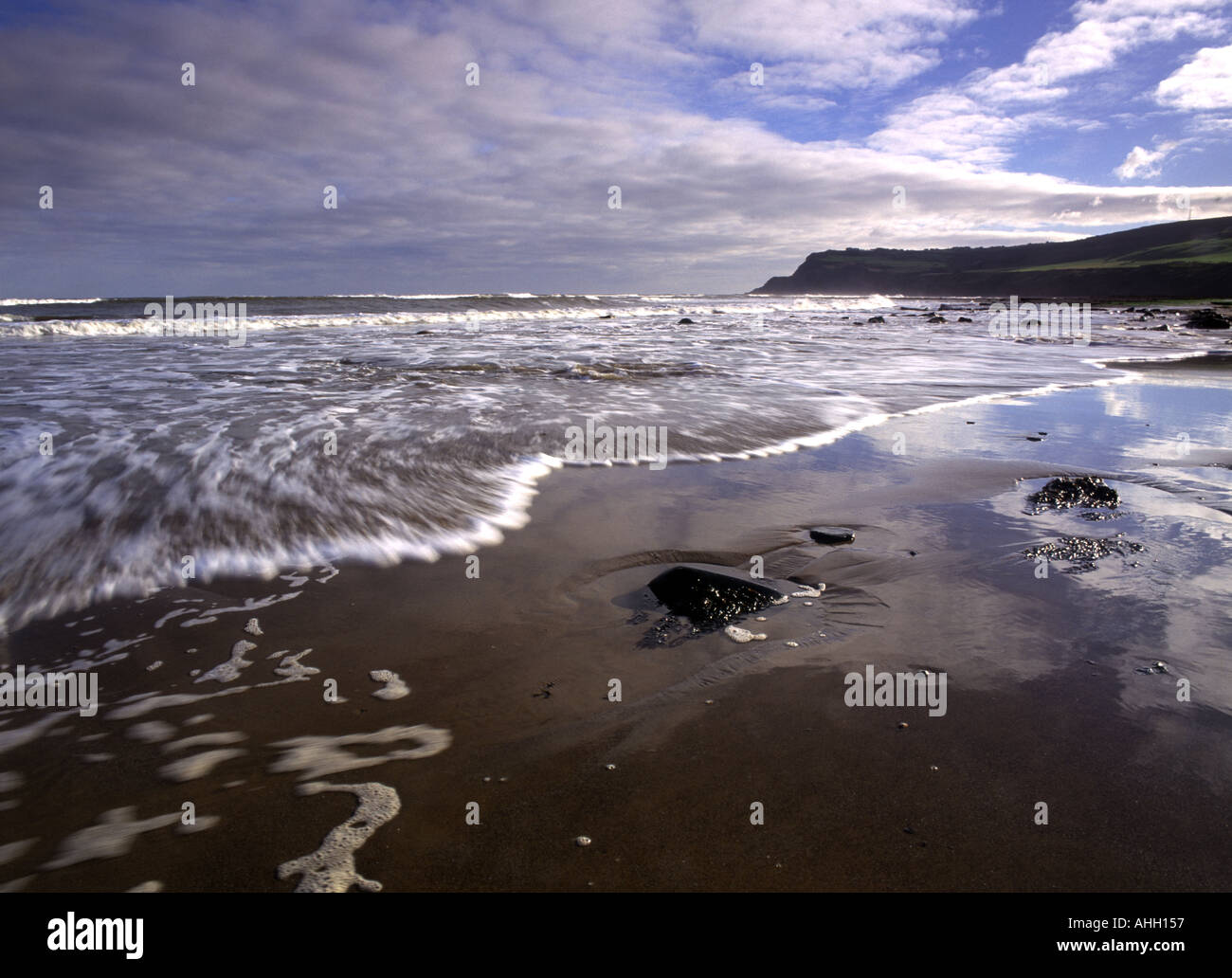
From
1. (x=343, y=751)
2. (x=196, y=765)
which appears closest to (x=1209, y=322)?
(x=343, y=751)

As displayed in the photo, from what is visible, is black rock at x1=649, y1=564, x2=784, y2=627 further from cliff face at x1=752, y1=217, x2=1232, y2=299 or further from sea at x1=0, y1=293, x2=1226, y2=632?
cliff face at x1=752, y1=217, x2=1232, y2=299

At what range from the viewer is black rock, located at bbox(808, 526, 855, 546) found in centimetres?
415

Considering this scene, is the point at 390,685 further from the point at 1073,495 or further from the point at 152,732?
the point at 1073,495

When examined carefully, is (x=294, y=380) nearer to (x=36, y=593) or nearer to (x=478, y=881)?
(x=36, y=593)

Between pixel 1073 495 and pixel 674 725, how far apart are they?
4071mm

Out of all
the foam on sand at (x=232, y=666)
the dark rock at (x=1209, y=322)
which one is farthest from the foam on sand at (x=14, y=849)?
the dark rock at (x=1209, y=322)

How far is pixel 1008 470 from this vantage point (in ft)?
19.2

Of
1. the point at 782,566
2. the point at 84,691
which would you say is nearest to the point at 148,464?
the point at 84,691

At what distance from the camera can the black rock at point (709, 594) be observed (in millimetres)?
3197

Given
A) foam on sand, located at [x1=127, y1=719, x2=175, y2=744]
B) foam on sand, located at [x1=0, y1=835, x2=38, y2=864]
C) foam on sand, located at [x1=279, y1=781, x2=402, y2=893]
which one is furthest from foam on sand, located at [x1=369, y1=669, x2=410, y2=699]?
foam on sand, located at [x1=0, y1=835, x2=38, y2=864]

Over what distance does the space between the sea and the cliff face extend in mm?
74834

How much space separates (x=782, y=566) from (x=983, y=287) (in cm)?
11723

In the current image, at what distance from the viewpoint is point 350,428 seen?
6.67 metres

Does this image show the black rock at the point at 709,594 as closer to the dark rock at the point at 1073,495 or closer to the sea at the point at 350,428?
the sea at the point at 350,428
